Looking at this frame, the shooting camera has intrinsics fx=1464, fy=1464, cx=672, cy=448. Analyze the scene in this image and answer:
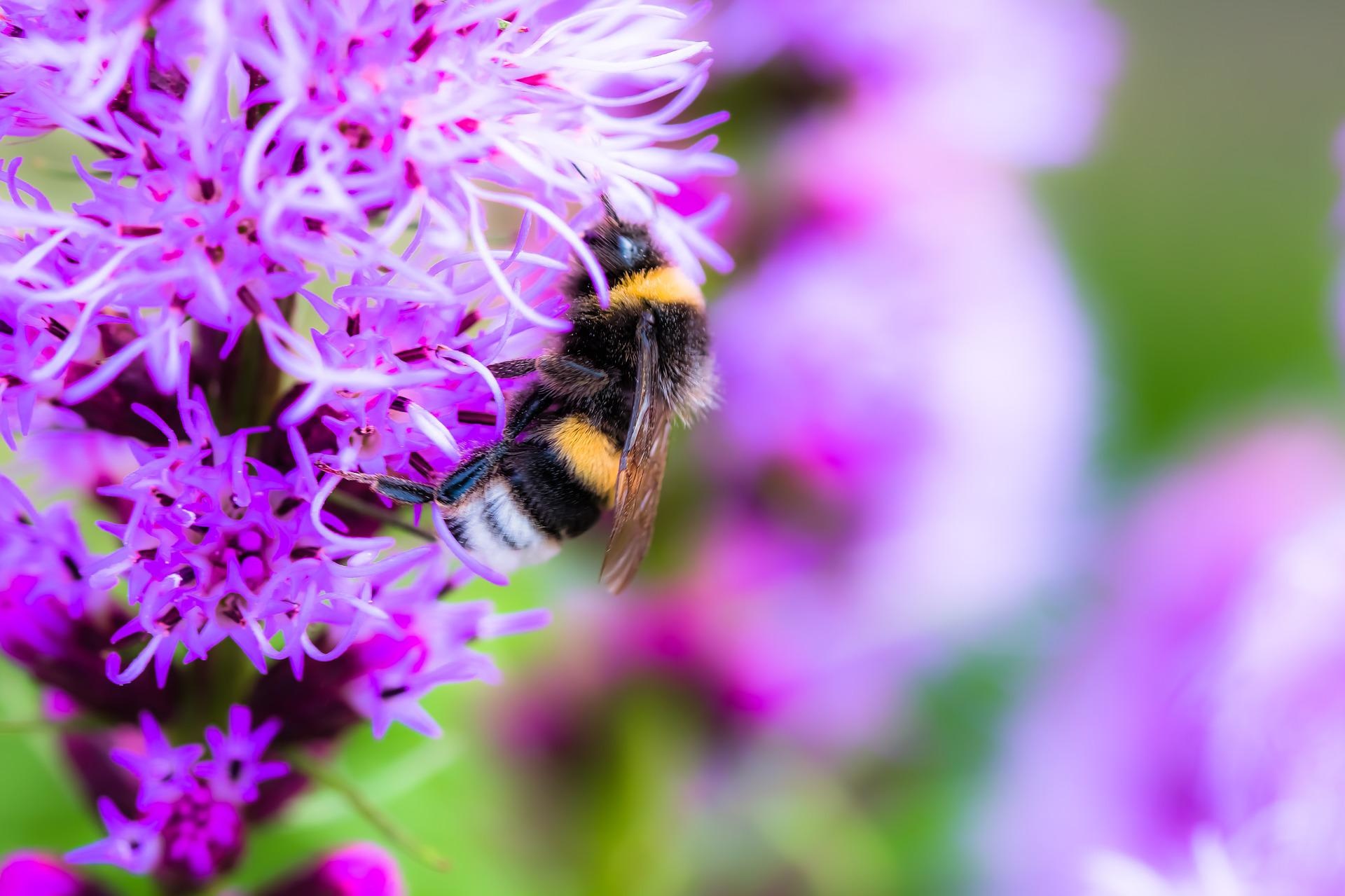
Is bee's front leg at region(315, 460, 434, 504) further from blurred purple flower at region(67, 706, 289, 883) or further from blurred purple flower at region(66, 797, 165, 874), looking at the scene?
blurred purple flower at region(66, 797, 165, 874)

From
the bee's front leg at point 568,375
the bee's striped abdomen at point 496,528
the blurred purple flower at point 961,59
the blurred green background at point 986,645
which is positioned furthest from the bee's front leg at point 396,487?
the blurred purple flower at point 961,59

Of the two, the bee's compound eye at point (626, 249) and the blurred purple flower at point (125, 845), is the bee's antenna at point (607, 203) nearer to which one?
the bee's compound eye at point (626, 249)

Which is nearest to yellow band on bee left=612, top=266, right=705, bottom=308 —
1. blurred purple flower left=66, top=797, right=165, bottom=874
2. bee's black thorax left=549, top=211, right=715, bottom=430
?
bee's black thorax left=549, top=211, right=715, bottom=430

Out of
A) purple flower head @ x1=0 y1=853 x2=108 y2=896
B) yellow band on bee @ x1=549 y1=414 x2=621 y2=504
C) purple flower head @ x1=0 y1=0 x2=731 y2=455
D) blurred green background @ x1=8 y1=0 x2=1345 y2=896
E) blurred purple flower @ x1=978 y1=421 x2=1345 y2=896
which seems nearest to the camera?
purple flower head @ x1=0 y1=0 x2=731 y2=455

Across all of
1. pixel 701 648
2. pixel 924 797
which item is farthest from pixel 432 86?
pixel 924 797

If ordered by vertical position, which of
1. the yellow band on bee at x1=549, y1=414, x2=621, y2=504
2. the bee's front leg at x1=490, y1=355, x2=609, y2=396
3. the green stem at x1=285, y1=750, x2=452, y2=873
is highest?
the bee's front leg at x1=490, y1=355, x2=609, y2=396

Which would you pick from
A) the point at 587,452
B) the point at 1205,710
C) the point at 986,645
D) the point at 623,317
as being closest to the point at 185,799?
the point at 587,452

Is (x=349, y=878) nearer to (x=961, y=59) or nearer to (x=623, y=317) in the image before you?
A: (x=623, y=317)
